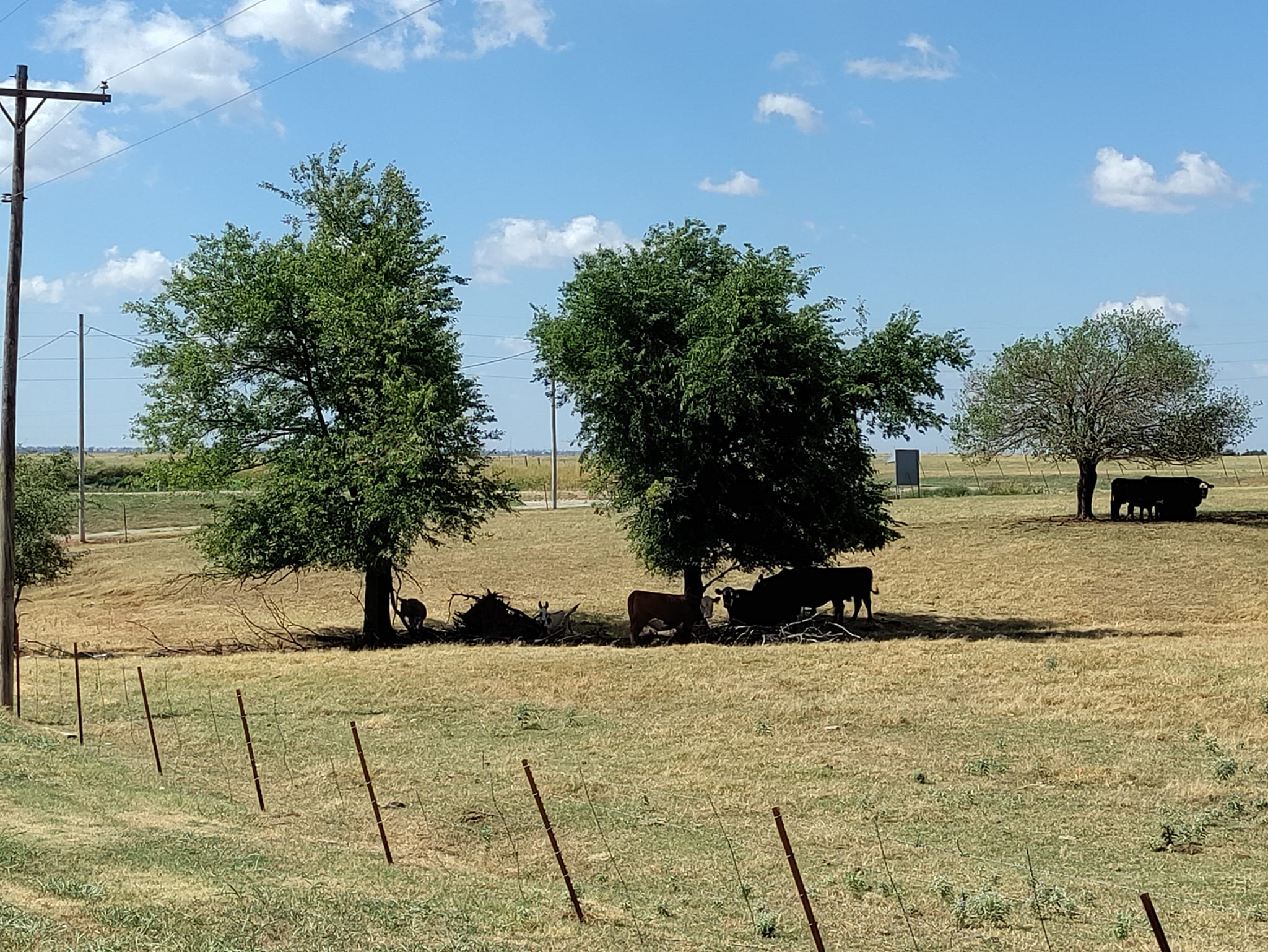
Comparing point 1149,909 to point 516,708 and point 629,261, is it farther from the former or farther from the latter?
point 629,261

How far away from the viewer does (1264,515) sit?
170ft

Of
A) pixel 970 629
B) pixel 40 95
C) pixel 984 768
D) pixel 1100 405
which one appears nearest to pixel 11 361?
pixel 40 95

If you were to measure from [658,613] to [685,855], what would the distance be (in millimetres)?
18681

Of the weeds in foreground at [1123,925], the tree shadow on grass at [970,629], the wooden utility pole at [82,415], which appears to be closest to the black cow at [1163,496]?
the tree shadow on grass at [970,629]

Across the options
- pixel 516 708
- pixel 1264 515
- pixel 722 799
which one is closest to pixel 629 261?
pixel 516 708

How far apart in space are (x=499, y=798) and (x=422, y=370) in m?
18.9

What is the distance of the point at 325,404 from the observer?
3238 cm

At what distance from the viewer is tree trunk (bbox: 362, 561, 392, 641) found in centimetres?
3275

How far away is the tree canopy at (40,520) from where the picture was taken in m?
36.8

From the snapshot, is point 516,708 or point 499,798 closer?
point 499,798

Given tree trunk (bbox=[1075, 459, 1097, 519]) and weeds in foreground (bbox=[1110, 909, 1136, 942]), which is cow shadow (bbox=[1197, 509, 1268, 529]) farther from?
weeds in foreground (bbox=[1110, 909, 1136, 942])

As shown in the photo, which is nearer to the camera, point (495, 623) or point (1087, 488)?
point (495, 623)

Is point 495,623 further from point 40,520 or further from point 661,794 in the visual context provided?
point 661,794

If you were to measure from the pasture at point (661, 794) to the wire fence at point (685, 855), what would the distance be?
5 centimetres
